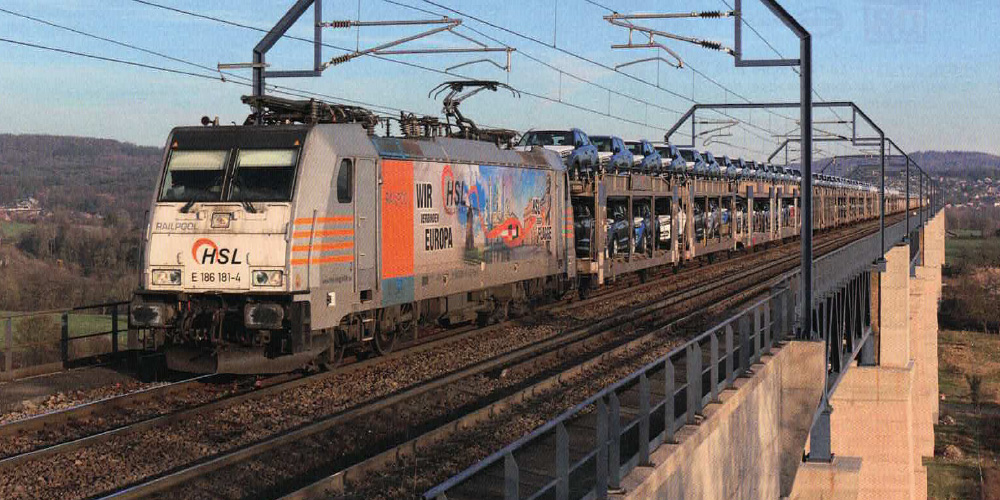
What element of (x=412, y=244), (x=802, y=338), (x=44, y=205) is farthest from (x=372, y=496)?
(x=44, y=205)

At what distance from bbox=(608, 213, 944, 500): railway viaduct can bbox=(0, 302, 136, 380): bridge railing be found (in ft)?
29.0

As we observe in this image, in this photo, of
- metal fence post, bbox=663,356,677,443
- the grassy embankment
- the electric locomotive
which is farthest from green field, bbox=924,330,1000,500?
metal fence post, bbox=663,356,677,443

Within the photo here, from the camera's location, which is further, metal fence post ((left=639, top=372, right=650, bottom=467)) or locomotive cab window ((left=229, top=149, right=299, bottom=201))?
locomotive cab window ((left=229, top=149, right=299, bottom=201))

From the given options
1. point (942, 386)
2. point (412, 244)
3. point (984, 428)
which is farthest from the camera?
point (942, 386)

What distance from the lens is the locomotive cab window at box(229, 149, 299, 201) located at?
582 inches

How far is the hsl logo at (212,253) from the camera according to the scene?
48.3ft

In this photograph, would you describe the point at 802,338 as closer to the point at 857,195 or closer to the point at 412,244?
the point at 412,244

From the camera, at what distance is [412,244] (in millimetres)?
17469

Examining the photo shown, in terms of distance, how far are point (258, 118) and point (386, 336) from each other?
12.9 feet

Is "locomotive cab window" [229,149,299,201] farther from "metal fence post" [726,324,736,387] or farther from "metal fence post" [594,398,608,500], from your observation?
"metal fence post" [594,398,608,500]

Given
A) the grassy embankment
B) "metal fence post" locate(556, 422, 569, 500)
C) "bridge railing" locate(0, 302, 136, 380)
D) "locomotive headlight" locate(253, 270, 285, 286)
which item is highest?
"locomotive headlight" locate(253, 270, 285, 286)

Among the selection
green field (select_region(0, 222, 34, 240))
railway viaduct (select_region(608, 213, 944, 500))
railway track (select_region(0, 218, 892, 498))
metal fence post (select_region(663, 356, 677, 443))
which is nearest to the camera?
metal fence post (select_region(663, 356, 677, 443))

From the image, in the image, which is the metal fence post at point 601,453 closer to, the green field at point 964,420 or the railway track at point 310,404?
the railway track at point 310,404

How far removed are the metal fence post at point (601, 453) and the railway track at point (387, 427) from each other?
8.04 feet
